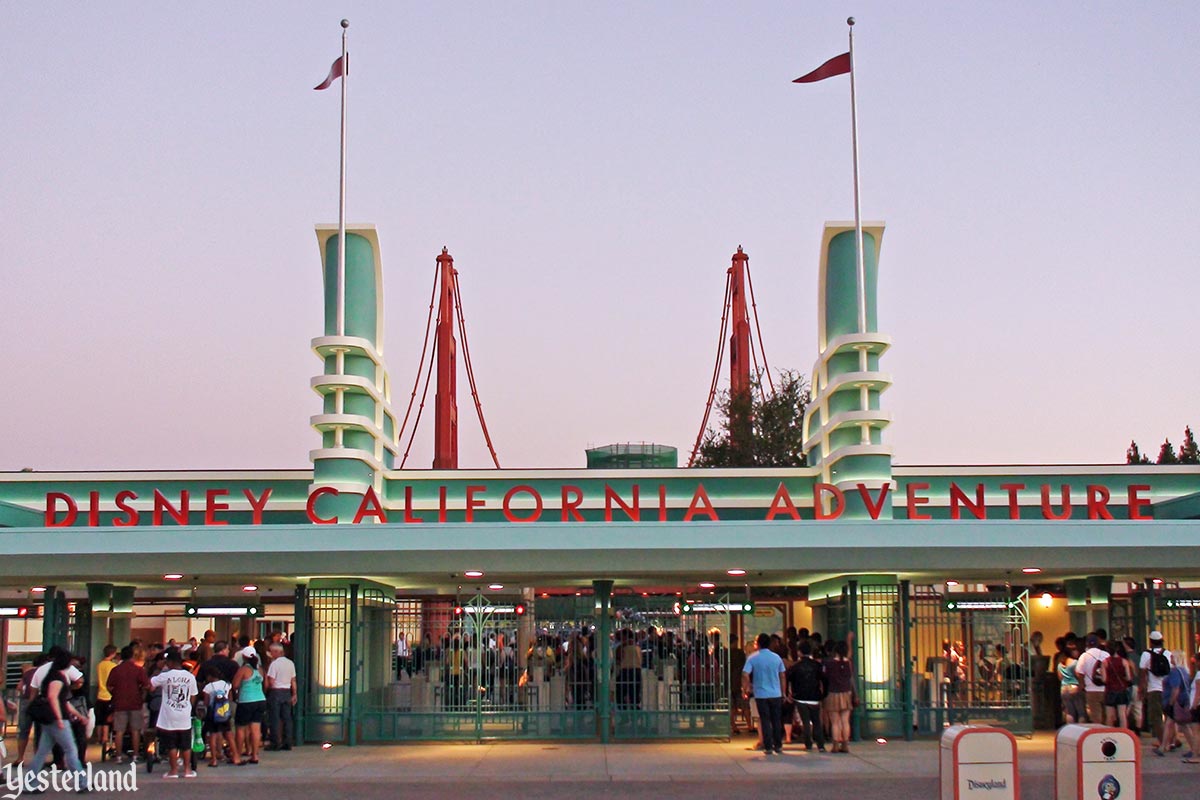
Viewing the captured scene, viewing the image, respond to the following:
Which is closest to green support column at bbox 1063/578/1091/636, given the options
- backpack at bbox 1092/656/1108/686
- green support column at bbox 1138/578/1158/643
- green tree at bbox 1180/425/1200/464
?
green support column at bbox 1138/578/1158/643

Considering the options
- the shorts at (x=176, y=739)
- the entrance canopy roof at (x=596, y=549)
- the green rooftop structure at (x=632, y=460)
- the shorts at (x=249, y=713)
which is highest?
the green rooftop structure at (x=632, y=460)

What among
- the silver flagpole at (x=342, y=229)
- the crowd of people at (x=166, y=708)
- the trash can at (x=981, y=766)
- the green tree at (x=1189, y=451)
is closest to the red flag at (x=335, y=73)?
the silver flagpole at (x=342, y=229)

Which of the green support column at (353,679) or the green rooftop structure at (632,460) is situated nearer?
the green support column at (353,679)

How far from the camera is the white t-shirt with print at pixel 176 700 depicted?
1656cm

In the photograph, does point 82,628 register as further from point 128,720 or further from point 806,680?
point 806,680

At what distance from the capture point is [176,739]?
660 inches

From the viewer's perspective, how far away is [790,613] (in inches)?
1099

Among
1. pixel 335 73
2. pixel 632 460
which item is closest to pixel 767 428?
pixel 632 460

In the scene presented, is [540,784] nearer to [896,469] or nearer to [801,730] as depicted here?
[801,730]

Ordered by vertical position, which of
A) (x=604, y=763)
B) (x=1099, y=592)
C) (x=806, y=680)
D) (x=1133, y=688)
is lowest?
(x=604, y=763)

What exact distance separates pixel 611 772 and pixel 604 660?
409cm

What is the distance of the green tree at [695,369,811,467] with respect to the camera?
5516 cm

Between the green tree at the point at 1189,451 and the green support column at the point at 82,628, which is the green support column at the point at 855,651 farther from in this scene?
the green tree at the point at 1189,451

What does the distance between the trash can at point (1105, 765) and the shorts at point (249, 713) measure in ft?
33.2
